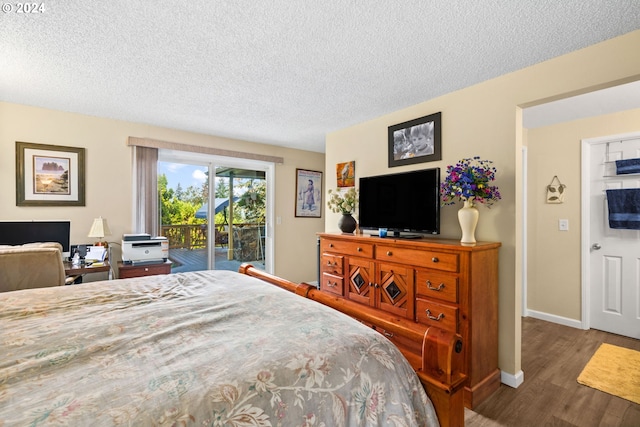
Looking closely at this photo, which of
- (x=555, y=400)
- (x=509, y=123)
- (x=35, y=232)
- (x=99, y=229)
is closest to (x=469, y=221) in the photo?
(x=509, y=123)

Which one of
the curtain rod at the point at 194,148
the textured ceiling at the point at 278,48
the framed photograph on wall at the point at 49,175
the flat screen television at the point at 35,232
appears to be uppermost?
the textured ceiling at the point at 278,48

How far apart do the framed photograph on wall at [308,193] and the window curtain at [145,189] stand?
2.16 m

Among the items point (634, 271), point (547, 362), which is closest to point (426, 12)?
point (547, 362)

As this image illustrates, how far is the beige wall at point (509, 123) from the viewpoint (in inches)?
75.2

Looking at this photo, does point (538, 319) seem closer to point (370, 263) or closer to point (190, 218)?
point (370, 263)

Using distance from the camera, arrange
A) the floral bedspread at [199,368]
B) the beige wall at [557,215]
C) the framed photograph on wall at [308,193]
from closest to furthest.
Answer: the floral bedspread at [199,368]
the beige wall at [557,215]
the framed photograph on wall at [308,193]

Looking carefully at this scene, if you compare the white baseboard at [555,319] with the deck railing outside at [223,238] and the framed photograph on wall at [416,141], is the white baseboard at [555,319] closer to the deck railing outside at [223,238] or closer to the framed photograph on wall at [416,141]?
the framed photograph on wall at [416,141]

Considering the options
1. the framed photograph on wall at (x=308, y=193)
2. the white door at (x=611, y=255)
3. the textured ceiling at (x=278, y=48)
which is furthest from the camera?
the framed photograph on wall at (x=308, y=193)

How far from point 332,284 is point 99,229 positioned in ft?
8.17

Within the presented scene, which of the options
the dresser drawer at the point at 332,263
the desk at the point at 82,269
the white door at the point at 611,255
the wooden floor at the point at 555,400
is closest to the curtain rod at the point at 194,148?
the desk at the point at 82,269

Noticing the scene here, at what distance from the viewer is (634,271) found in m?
3.03

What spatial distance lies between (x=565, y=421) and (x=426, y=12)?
258 cm

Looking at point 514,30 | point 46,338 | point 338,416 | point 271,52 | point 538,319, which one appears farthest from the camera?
point 538,319

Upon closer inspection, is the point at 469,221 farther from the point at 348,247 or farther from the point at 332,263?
the point at 332,263
